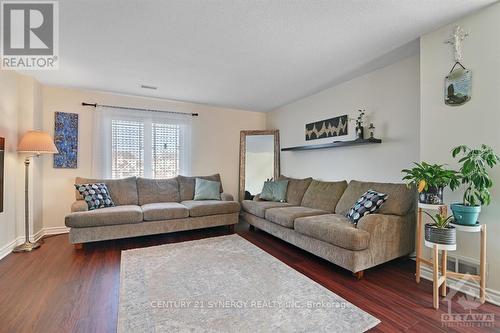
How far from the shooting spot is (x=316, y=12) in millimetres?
1934

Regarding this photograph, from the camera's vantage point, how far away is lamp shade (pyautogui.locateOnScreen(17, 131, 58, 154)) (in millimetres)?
3012

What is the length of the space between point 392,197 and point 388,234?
468 millimetres

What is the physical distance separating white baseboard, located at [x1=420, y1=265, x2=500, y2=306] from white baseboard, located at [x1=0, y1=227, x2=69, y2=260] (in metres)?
4.67

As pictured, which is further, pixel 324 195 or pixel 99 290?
pixel 324 195

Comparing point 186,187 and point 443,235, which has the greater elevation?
point 186,187

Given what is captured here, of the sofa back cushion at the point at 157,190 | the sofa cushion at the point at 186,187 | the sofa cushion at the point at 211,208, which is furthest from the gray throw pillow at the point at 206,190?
the sofa back cushion at the point at 157,190

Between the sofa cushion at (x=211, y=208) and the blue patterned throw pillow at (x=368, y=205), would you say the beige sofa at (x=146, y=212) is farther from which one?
the blue patterned throw pillow at (x=368, y=205)

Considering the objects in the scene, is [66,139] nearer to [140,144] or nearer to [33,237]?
[140,144]

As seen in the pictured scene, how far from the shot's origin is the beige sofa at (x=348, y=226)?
7.57 feet

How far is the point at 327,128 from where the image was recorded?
388 centimetres

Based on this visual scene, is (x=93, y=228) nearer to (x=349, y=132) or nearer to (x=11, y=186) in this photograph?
(x=11, y=186)

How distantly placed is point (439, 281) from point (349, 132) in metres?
2.14

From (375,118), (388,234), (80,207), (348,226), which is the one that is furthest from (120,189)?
(375,118)
